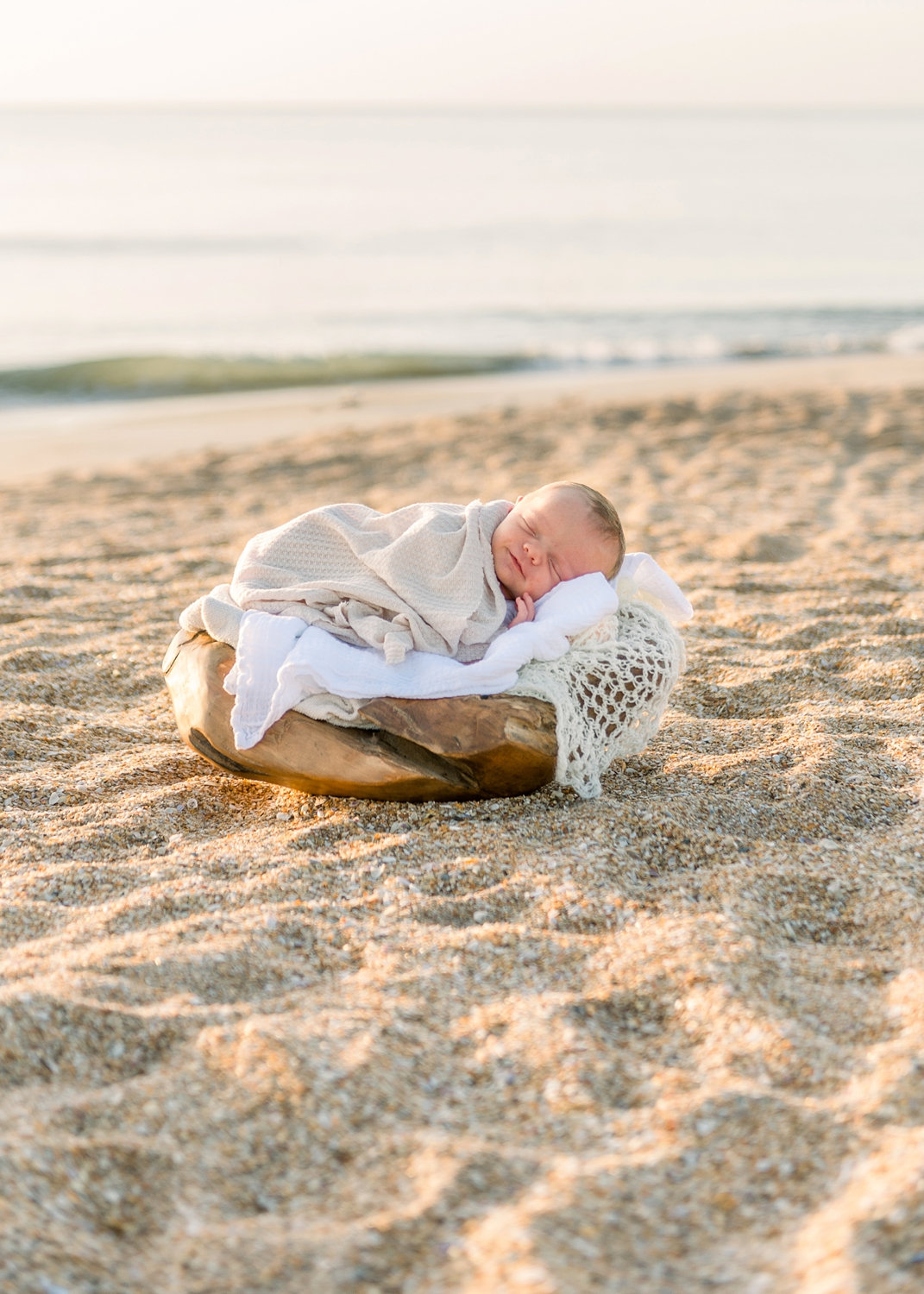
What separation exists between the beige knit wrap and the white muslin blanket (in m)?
0.06

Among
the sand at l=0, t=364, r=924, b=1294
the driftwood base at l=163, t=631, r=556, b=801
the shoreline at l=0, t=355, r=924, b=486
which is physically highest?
the driftwood base at l=163, t=631, r=556, b=801

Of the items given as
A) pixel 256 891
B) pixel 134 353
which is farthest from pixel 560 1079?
pixel 134 353

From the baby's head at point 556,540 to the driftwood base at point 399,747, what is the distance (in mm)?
372

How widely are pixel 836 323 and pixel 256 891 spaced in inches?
574

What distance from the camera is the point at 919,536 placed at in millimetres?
5508

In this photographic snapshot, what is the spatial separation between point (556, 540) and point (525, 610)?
0.20 meters

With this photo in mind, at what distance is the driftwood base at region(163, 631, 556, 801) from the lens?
2.78 meters

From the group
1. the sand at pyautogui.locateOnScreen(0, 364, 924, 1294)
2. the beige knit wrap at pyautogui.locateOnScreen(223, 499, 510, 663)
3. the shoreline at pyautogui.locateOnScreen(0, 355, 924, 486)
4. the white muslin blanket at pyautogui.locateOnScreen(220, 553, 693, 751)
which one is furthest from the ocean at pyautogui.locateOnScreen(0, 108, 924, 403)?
the white muslin blanket at pyautogui.locateOnScreen(220, 553, 693, 751)

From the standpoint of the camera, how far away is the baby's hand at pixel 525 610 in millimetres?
2969

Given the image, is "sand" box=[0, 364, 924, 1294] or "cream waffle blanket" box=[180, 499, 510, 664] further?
"cream waffle blanket" box=[180, 499, 510, 664]

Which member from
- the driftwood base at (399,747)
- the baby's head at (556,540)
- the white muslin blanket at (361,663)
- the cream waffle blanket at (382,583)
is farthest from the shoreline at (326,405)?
the baby's head at (556,540)

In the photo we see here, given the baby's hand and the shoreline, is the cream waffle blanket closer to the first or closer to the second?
the baby's hand

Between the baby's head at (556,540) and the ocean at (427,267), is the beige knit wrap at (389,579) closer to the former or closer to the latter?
the baby's head at (556,540)

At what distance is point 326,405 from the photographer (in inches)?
412
